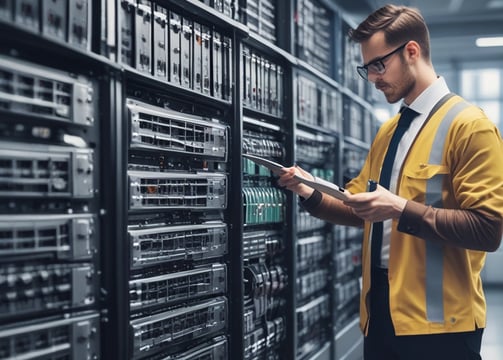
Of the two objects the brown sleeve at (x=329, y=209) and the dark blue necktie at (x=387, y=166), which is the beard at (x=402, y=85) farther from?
the brown sleeve at (x=329, y=209)

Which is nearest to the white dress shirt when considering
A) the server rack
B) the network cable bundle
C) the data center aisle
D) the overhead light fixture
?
the server rack

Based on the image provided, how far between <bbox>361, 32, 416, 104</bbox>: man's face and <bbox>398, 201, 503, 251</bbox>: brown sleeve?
0.38 meters

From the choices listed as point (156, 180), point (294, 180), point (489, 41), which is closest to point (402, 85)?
point (294, 180)

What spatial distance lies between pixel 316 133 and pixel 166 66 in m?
1.77

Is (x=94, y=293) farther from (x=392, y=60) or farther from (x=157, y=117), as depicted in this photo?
(x=392, y=60)

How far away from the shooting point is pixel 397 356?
1.74 meters

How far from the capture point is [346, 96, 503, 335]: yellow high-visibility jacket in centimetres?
165

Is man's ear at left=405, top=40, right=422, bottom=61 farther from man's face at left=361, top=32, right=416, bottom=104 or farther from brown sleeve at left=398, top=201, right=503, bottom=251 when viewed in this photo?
brown sleeve at left=398, top=201, right=503, bottom=251

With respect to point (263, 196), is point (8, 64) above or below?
above

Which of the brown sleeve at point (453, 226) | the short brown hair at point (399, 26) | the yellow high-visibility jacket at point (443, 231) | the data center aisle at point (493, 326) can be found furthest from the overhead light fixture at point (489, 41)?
the brown sleeve at point (453, 226)

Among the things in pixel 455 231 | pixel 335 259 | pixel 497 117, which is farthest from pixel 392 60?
pixel 497 117

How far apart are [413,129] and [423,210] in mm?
282

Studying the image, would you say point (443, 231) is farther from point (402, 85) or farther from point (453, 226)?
point (402, 85)

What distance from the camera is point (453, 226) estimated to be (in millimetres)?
1626
